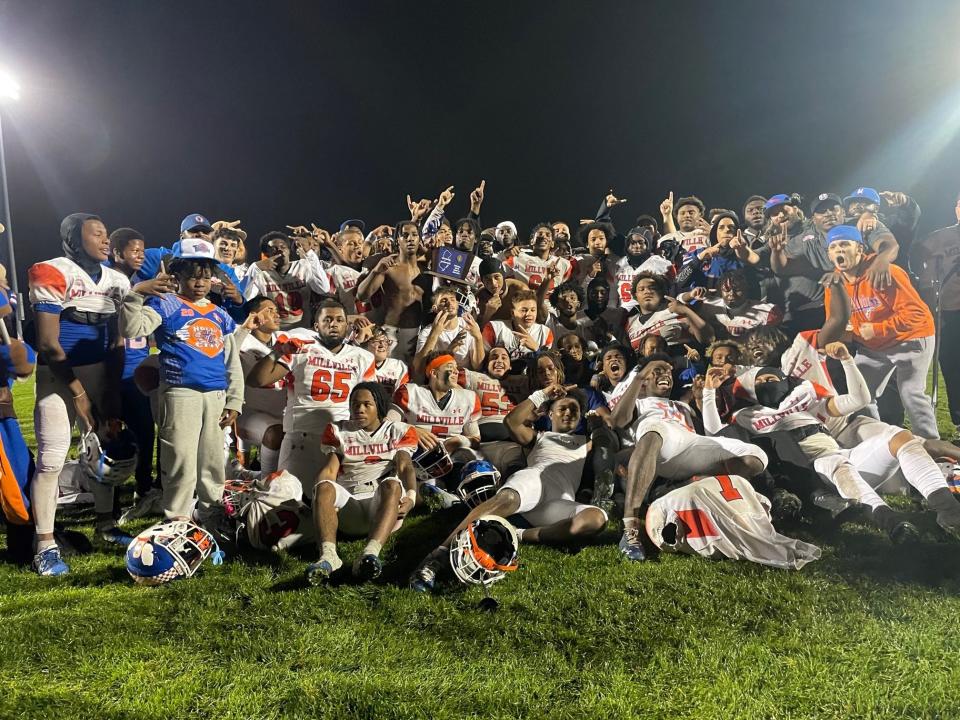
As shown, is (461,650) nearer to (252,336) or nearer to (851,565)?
(851,565)

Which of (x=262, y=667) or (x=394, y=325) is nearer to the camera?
(x=262, y=667)

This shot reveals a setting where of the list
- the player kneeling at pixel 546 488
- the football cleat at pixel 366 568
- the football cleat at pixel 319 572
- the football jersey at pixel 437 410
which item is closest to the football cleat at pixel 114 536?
the football cleat at pixel 319 572

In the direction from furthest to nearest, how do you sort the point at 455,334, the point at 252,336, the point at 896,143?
the point at 896,143, the point at 455,334, the point at 252,336

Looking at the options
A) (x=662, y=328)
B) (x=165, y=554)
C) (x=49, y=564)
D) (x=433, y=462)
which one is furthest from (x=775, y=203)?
(x=49, y=564)

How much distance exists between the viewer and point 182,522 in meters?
4.56

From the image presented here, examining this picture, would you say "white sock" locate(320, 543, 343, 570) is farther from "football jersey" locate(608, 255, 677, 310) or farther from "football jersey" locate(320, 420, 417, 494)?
"football jersey" locate(608, 255, 677, 310)

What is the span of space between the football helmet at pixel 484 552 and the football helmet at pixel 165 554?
1.89 m

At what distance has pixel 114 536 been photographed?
5340mm

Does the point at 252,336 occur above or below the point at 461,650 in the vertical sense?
above

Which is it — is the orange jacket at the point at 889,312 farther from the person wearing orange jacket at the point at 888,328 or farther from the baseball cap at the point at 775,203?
the baseball cap at the point at 775,203

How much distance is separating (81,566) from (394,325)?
3.95 meters

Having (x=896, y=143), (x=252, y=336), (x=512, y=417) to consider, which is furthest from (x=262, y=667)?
(x=896, y=143)

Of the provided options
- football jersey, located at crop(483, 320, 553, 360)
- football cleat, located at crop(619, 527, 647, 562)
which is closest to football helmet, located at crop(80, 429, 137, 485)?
football jersey, located at crop(483, 320, 553, 360)

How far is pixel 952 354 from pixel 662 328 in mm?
3576
